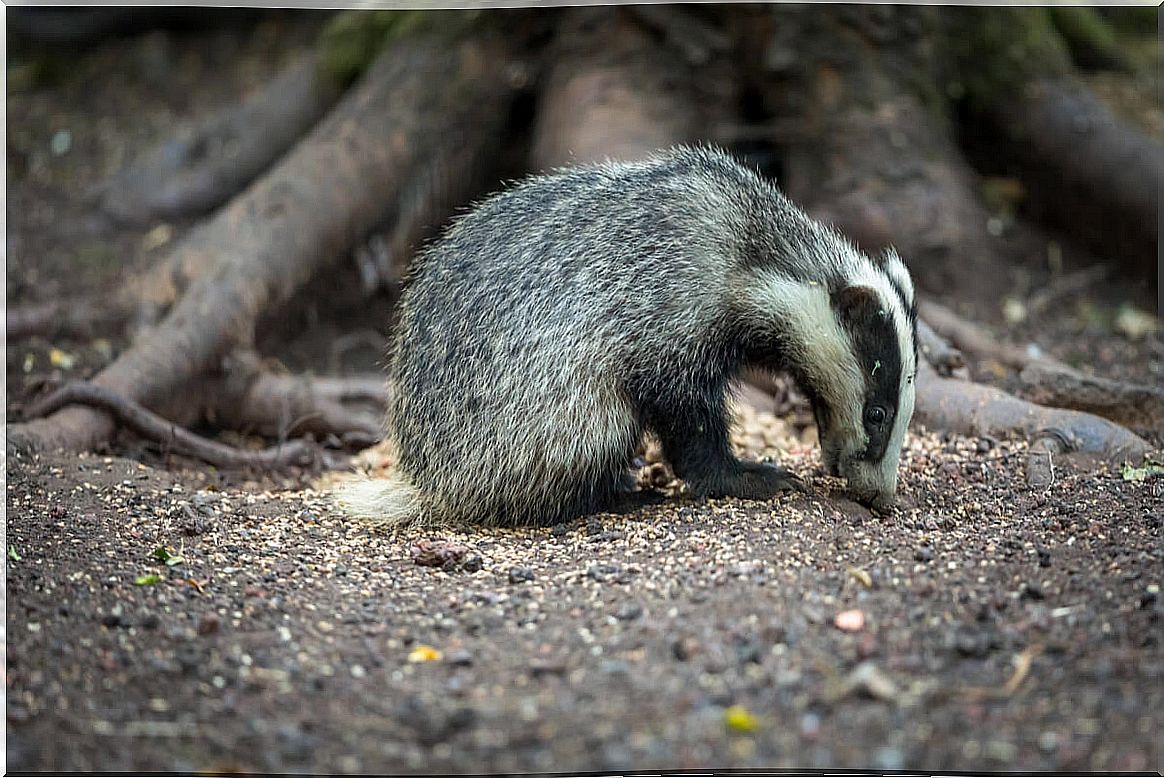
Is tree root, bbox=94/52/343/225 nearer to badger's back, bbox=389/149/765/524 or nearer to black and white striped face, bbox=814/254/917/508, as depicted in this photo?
badger's back, bbox=389/149/765/524

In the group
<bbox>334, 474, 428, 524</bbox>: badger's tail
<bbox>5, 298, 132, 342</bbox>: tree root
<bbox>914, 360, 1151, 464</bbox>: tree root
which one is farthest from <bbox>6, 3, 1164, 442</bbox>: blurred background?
<bbox>334, 474, 428, 524</bbox>: badger's tail

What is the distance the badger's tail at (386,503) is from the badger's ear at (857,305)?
79.9 inches

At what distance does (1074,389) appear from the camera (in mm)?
5863

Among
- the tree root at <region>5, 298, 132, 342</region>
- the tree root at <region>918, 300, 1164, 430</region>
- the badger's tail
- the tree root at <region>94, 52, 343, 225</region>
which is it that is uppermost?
→ the tree root at <region>94, 52, 343, 225</region>

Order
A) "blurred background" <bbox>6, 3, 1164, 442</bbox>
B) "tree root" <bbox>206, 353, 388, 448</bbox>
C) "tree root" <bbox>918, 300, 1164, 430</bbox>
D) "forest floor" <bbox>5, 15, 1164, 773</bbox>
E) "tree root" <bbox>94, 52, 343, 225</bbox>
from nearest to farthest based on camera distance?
"forest floor" <bbox>5, 15, 1164, 773</bbox>
"tree root" <bbox>918, 300, 1164, 430</bbox>
"tree root" <bbox>206, 353, 388, 448</bbox>
"blurred background" <bbox>6, 3, 1164, 442</bbox>
"tree root" <bbox>94, 52, 343, 225</bbox>

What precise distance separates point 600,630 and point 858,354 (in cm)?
192

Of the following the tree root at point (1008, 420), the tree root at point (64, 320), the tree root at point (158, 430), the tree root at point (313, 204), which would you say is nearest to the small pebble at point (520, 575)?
the tree root at point (158, 430)

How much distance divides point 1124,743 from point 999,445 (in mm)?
2850

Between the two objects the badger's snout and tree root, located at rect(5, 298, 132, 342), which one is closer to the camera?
the badger's snout

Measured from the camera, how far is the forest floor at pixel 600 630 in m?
2.76

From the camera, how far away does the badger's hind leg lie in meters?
4.99

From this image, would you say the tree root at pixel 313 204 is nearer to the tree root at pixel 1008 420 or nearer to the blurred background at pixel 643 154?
the blurred background at pixel 643 154

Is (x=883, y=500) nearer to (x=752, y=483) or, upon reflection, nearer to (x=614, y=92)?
(x=752, y=483)

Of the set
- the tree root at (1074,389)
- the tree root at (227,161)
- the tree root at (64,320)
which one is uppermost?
the tree root at (227,161)
